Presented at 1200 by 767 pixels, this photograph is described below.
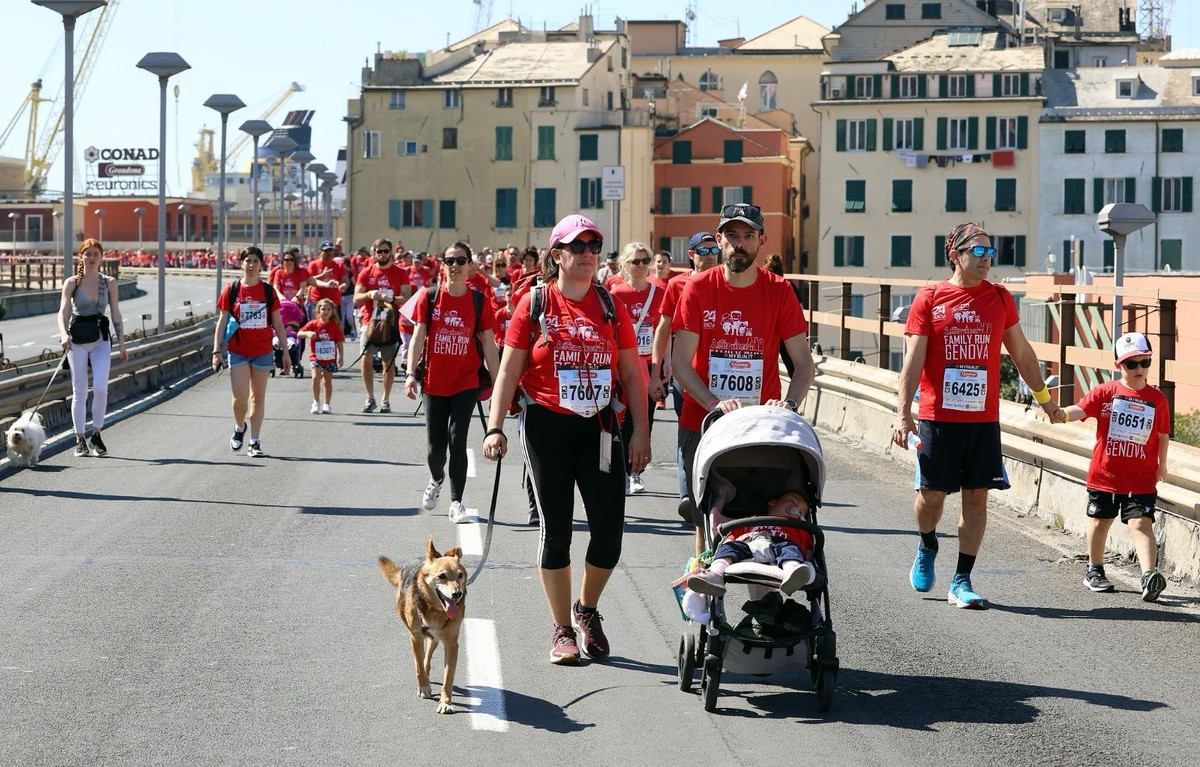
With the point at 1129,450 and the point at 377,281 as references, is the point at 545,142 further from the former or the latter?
the point at 1129,450

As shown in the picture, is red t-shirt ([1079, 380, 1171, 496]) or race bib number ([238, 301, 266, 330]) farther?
race bib number ([238, 301, 266, 330])

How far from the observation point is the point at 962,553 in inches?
354

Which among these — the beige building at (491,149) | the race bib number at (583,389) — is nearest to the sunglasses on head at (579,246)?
the race bib number at (583,389)

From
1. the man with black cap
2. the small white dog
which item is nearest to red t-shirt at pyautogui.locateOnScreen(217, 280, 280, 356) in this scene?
the small white dog

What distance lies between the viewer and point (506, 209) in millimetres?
87812

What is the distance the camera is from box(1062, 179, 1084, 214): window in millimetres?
80562

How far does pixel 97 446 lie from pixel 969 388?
9603 millimetres

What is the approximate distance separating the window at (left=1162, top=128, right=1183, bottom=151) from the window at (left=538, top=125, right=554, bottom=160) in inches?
1147

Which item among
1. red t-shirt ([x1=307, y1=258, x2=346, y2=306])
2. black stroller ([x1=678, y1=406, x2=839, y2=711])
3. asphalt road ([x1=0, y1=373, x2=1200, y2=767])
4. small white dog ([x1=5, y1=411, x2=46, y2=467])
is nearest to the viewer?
asphalt road ([x1=0, y1=373, x2=1200, y2=767])

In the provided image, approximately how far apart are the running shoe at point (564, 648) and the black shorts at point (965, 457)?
2.34 meters

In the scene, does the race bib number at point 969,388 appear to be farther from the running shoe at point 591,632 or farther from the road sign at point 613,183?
the road sign at point 613,183

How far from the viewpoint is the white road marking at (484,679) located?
6.48 metres

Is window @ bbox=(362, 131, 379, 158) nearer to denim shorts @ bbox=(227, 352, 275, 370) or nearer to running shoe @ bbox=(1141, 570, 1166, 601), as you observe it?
denim shorts @ bbox=(227, 352, 275, 370)

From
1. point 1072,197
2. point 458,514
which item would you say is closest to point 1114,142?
point 1072,197
